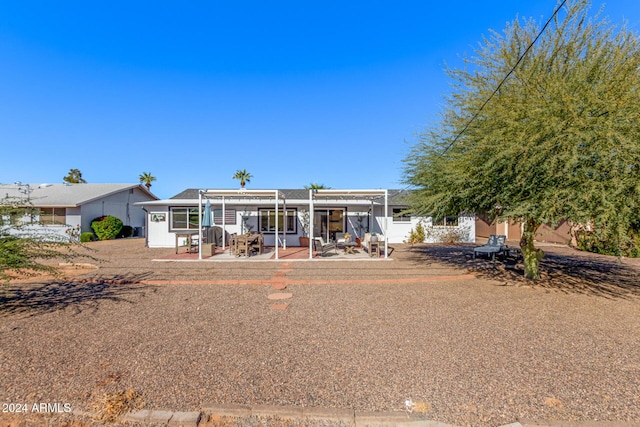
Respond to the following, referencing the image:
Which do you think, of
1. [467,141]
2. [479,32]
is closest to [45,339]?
[467,141]

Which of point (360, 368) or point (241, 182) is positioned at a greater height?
point (241, 182)

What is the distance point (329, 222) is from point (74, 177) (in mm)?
54364

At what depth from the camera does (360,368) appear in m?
3.48

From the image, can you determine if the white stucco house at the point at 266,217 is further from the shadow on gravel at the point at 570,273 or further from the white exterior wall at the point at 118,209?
the white exterior wall at the point at 118,209

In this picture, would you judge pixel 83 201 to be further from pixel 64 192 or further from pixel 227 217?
pixel 227 217

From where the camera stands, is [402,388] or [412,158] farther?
[412,158]

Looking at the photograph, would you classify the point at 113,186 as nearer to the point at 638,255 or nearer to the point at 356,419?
the point at 356,419

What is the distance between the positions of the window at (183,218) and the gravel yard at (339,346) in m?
8.77

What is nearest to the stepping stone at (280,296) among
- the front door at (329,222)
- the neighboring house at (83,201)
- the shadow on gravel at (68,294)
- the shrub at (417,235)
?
the shadow on gravel at (68,294)

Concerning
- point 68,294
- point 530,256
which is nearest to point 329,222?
point 530,256

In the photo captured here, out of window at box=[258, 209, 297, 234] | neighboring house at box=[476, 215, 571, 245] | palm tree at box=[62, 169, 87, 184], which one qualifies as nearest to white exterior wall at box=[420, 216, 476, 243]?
neighboring house at box=[476, 215, 571, 245]

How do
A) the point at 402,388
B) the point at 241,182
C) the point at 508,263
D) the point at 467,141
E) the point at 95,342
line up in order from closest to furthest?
the point at 402,388
the point at 95,342
the point at 467,141
the point at 508,263
the point at 241,182

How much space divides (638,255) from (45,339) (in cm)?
1947

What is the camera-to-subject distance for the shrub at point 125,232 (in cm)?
2271
